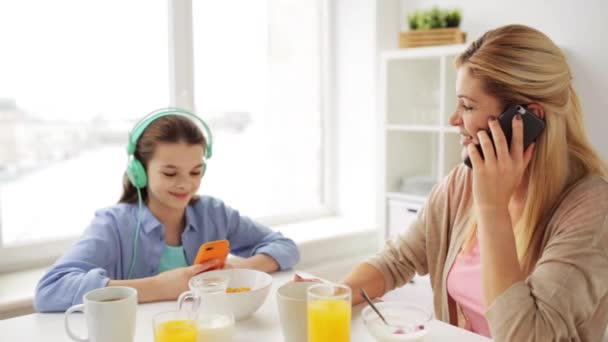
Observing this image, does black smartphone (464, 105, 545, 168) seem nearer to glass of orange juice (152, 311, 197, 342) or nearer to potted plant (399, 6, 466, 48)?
glass of orange juice (152, 311, 197, 342)

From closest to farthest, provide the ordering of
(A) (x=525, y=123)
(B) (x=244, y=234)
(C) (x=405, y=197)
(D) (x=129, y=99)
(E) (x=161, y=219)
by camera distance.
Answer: (A) (x=525, y=123) < (E) (x=161, y=219) < (B) (x=244, y=234) < (D) (x=129, y=99) < (C) (x=405, y=197)

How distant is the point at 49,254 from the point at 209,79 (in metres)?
0.99

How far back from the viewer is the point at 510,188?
134 centimetres

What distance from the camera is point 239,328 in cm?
124

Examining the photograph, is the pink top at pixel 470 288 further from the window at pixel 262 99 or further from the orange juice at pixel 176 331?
the window at pixel 262 99

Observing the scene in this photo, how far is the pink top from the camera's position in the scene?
1515mm

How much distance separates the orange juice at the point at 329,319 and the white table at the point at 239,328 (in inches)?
5.9

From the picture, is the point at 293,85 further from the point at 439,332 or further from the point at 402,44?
the point at 439,332

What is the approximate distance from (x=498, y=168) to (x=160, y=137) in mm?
965

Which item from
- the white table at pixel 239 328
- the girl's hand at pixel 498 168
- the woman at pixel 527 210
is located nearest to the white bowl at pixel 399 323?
the white table at pixel 239 328

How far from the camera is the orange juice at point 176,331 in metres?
1.04

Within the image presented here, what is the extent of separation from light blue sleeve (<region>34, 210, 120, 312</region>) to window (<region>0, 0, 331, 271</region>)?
0.70 meters

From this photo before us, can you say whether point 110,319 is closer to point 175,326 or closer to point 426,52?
point 175,326

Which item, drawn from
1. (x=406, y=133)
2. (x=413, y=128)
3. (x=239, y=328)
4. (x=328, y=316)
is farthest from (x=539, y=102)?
(x=406, y=133)
